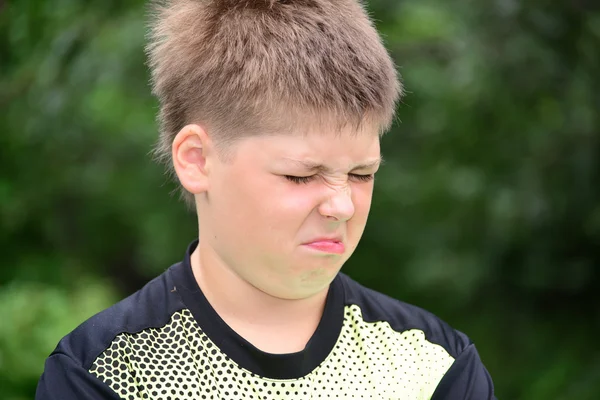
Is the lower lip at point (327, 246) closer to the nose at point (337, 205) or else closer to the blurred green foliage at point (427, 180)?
the nose at point (337, 205)

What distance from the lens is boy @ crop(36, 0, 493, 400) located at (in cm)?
185

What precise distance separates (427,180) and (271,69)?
115 inches

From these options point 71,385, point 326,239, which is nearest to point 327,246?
point 326,239

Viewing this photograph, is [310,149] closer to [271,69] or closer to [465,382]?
[271,69]

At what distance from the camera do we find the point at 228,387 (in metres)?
1.91

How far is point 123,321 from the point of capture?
1.95 meters

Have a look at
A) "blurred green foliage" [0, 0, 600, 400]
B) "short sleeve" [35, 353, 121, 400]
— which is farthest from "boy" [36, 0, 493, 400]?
"blurred green foliage" [0, 0, 600, 400]

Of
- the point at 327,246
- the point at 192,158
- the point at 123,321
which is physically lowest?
the point at 123,321

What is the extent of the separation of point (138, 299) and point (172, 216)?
2.92 meters

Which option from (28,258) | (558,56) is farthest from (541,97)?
(28,258)

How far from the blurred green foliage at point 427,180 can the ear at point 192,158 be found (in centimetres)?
141

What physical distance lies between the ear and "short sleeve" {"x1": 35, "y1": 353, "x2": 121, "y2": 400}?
1.44 feet

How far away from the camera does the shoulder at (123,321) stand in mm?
1885

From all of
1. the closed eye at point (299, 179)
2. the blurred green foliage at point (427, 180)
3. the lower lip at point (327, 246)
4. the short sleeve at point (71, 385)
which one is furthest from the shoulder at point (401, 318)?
the blurred green foliage at point (427, 180)
